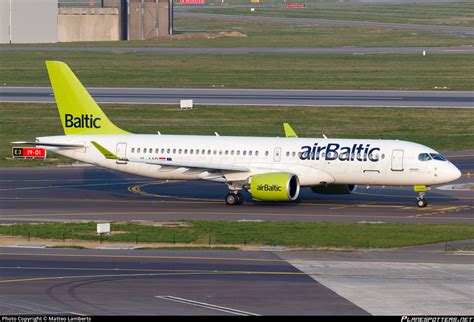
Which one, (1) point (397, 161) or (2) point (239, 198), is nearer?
(1) point (397, 161)

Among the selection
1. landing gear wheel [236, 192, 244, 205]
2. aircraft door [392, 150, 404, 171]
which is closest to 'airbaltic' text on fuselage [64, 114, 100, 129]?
landing gear wheel [236, 192, 244, 205]

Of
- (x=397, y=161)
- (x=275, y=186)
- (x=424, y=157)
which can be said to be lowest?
(x=275, y=186)

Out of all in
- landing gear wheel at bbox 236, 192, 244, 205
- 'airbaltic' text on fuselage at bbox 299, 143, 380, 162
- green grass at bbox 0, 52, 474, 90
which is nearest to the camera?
'airbaltic' text on fuselage at bbox 299, 143, 380, 162

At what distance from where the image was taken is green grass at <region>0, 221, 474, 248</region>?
52.1 meters

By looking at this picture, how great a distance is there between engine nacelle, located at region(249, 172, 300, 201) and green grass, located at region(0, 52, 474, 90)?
217 feet

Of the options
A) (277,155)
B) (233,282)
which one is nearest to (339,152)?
(277,155)

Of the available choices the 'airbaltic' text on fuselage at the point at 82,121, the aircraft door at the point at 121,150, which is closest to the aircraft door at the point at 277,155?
Result: the aircraft door at the point at 121,150

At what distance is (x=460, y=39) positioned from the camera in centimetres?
18962

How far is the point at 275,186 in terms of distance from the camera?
207 ft

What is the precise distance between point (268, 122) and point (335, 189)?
3417 cm

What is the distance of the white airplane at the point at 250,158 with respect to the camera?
63.8m

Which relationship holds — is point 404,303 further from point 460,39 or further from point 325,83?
point 460,39

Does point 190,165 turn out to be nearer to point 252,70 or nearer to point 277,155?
point 277,155

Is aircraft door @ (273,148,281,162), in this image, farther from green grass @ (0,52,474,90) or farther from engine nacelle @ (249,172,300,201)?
green grass @ (0,52,474,90)
